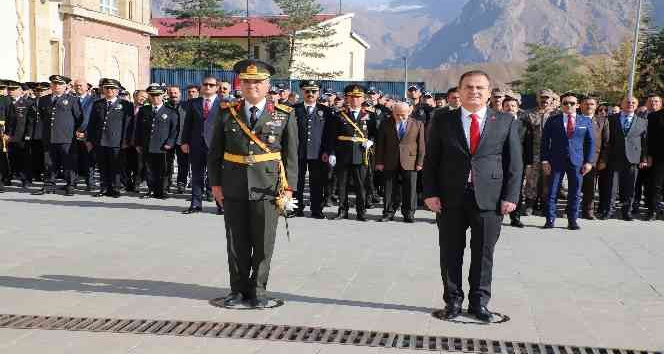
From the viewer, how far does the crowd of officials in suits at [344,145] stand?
38.6 ft

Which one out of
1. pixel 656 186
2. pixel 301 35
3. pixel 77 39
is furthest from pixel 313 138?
pixel 301 35

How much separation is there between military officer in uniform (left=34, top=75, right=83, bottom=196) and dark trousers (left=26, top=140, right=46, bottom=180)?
93 centimetres

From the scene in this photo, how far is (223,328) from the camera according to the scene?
5.68 m

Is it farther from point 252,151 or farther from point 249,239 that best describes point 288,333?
point 252,151

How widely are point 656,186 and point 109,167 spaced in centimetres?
932

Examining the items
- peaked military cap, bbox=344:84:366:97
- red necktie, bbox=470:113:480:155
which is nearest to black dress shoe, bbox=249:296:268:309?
red necktie, bbox=470:113:480:155

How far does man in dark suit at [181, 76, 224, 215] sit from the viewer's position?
1200cm

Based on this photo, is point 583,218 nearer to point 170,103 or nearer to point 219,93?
point 219,93

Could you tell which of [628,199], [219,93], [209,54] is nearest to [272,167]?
[219,93]

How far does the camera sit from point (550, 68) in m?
70.4

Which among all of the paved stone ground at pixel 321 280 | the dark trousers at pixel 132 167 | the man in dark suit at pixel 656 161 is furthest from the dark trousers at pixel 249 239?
the dark trousers at pixel 132 167

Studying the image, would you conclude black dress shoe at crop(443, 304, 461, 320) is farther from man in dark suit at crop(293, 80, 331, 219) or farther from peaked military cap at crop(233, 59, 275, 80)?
Answer: man in dark suit at crop(293, 80, 331, 219)

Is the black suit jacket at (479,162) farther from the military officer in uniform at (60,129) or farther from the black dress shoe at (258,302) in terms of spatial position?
the military officer in uniform at (60,129)

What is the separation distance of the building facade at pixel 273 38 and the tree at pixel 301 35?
71 cm
